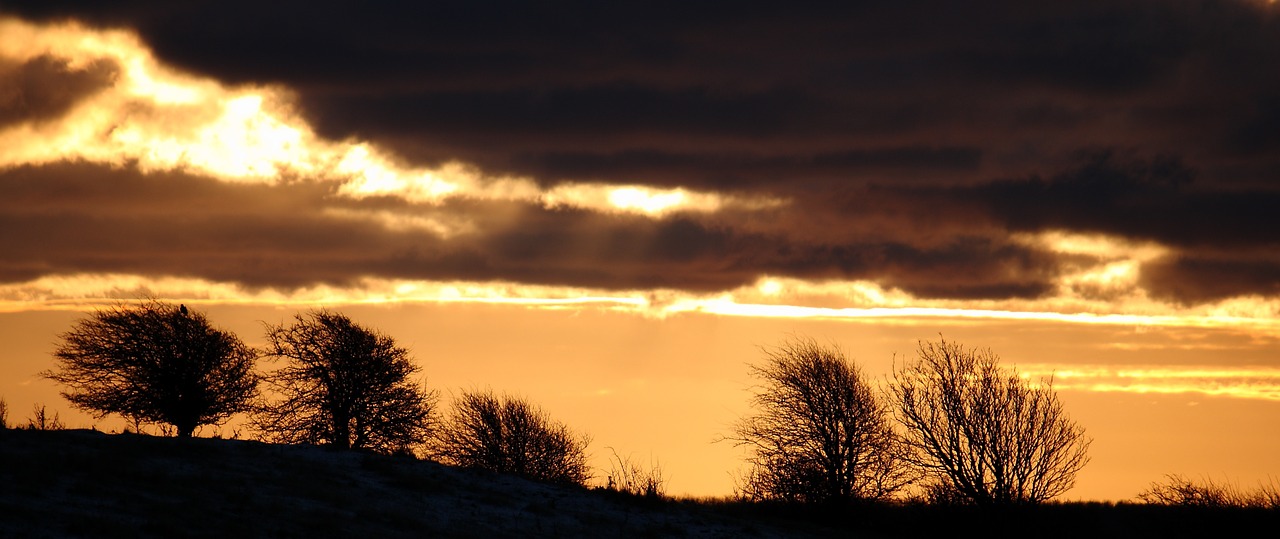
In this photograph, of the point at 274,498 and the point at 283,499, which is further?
the point at 283,499

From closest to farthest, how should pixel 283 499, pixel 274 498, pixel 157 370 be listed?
1. pixel 274 498
2. pixel 283 499
3. pixel 157 370

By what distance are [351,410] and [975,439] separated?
43803mm

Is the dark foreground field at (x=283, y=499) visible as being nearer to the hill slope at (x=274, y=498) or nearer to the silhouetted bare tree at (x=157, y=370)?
the hill slope at (x=274, y=498)

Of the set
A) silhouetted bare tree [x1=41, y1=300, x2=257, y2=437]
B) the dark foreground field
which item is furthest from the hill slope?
silhouetted bare tree [x1=41, y1=300, x2=257, y2=437]

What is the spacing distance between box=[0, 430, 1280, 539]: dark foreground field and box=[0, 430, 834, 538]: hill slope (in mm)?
49

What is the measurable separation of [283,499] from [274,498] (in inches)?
10.7

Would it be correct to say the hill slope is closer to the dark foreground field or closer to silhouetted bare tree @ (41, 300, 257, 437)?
the dark foreground field

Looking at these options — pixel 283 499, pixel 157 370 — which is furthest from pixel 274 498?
pixel 157 370

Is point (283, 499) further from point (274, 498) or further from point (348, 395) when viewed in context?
point (348, 395)

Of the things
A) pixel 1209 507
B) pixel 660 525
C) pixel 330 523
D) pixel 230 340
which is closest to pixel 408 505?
pixel 330 523

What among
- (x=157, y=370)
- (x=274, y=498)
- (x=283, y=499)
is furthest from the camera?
(x=157, y=370)

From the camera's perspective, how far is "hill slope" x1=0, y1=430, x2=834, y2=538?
3116cm

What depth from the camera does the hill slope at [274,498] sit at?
31.2 meters

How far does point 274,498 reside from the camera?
36.3 m
